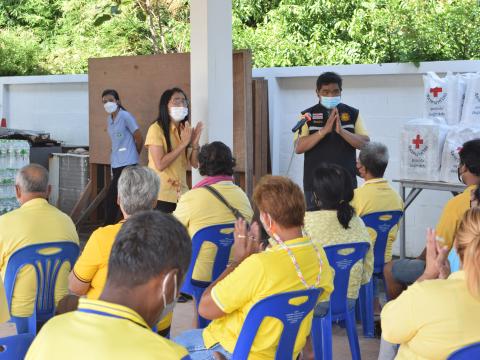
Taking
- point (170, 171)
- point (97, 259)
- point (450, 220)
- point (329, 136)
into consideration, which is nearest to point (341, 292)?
point (450, 220)

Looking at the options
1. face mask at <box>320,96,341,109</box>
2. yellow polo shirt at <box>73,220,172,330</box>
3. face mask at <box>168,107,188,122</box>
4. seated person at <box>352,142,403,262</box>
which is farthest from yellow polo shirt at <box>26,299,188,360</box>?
face mask at <box>168,107,188,122</box>

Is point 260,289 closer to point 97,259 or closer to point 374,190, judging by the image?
point 97,259

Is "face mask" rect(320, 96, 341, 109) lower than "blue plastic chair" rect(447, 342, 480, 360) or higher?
higher

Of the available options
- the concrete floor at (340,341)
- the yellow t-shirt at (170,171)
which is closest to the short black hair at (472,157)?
the concrete floor at (340,341)

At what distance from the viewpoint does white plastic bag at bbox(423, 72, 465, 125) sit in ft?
18.9

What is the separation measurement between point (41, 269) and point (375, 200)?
1.97 metres

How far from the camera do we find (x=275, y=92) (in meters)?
7.92

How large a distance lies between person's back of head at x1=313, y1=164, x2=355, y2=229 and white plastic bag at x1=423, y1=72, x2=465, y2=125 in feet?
6.54

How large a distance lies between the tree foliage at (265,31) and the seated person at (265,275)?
4.07 meters

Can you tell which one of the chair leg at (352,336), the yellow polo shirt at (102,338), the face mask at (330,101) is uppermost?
the face mask at (330,101)

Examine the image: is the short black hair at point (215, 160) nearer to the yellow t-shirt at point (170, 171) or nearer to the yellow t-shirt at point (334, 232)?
the yellow t-shirt at point (334, 232)

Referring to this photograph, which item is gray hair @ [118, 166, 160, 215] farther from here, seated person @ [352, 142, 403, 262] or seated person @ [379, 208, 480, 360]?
seated person @ [352, 142, 403, 262]

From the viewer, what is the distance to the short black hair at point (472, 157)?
4184 mm

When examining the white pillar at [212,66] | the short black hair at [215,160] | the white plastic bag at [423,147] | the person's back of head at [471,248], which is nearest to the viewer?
the person's back of head at [471,248]
